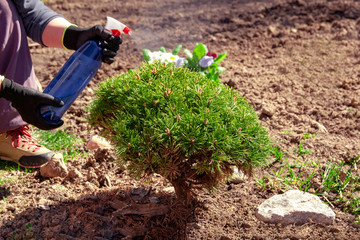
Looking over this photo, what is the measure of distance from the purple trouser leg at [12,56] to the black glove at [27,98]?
48 cm

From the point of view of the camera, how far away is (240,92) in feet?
12.5

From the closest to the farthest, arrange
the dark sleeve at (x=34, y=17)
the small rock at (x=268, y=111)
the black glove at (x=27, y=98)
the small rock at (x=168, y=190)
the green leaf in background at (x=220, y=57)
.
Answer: the black glove at (x=27, y=98) < the small rock at (x=168, y=190) < the dark sleeve at (x=34, y=17) < the small rock at (x=268, y=111) < the green leaf in background at (x=220, y=57)

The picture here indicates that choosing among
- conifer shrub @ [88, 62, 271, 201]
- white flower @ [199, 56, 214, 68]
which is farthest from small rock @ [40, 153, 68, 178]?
white flower @ [199, 56, 214, 68]

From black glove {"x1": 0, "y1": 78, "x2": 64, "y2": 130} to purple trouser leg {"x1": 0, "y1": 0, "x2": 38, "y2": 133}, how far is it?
48 centimetres

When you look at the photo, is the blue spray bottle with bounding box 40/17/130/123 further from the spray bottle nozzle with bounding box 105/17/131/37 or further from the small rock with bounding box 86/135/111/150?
the small rock with bounding box 86/135/111/150

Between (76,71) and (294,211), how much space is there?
1.51 metres

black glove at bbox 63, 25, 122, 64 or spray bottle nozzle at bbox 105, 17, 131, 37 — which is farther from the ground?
spray bottle nozzle at bbox 105, 17, 131, 37

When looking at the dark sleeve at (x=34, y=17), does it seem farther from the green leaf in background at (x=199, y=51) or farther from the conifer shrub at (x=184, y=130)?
the green leaf in background at (x=199, y=51)

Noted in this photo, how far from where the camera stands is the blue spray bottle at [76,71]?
2514 millimetres

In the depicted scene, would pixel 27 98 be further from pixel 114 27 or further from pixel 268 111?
pixel 268 111

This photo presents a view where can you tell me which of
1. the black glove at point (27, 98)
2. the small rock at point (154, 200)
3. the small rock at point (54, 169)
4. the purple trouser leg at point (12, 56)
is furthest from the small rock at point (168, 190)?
the purple trouser leg at point (12, 56)

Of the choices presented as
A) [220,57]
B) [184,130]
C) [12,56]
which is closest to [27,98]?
[12,56]

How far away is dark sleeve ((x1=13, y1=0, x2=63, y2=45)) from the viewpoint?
2793mm

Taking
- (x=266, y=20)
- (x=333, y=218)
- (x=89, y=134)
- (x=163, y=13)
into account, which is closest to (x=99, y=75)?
(x=89, y=134)
